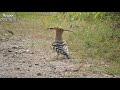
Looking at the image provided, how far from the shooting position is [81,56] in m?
5.59

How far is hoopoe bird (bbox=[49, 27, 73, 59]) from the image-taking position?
5551 millimetres

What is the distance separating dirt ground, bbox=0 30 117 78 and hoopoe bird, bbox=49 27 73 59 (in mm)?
92

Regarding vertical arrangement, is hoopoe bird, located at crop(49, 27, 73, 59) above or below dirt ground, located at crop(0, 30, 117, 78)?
above

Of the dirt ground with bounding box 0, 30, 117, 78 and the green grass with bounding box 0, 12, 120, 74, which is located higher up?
the green grass with bounding box 0, 12, 120, 74

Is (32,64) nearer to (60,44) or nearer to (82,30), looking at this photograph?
(60,44)

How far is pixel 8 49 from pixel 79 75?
102 cm

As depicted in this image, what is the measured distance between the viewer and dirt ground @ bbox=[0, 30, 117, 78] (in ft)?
18.1

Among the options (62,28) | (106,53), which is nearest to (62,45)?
(62,28)

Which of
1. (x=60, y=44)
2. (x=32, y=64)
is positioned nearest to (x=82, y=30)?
(x=60, y=44)

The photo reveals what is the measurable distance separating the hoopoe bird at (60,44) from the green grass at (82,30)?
56 millimetres

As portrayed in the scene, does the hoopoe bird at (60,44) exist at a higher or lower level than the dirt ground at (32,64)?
higher

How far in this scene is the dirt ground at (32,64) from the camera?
18.1 feet

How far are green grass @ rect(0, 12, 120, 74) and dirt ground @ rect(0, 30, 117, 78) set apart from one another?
0.12 metres
